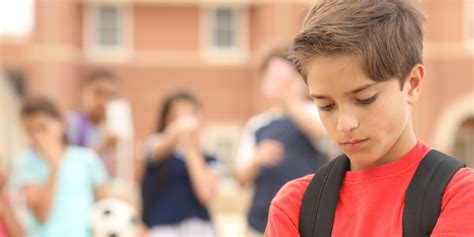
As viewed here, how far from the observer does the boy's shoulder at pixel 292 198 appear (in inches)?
69.5

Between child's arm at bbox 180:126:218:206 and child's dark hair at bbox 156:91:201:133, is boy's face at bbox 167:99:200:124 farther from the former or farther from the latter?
child's arm at bbox 180:126:218:206

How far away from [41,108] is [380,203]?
385 cm

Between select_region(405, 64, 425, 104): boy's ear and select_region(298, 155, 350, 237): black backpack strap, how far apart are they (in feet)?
0.66

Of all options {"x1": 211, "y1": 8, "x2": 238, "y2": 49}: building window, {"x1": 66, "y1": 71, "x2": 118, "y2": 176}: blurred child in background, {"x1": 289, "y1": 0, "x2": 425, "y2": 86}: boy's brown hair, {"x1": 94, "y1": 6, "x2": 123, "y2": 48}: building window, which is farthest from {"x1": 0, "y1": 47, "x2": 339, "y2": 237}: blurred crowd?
{"x1": 211, "y1": 8, "x2": 238, "y2": 49}: building window

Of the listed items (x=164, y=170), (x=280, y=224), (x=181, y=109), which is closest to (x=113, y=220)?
(x=164, y=170)

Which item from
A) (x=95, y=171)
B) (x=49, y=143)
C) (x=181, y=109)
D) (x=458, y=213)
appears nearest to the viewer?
(x=458, y=213)

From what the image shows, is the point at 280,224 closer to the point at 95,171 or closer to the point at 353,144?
the point at 353,144

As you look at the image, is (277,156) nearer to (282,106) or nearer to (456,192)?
(282,106)

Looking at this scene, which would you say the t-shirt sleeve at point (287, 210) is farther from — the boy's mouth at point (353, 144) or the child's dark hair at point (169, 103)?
the child's dark hair at point (169, 103)

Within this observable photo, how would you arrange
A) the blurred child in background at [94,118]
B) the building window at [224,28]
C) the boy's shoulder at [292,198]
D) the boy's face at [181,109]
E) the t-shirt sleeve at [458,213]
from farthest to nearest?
1. the building window at [224,28]
2. the blurred child in background at [94,118]
3. the boy's face at [181,109]
4. the boy's shoulder at [292,198]
5. the t-shirt sleeve at [458,213]

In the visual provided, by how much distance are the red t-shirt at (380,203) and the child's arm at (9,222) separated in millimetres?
3941

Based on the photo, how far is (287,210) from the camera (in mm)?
1767

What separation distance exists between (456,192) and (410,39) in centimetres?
32

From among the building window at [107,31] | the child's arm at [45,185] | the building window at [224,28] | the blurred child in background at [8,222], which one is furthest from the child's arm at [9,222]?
the building window at [224,28]
